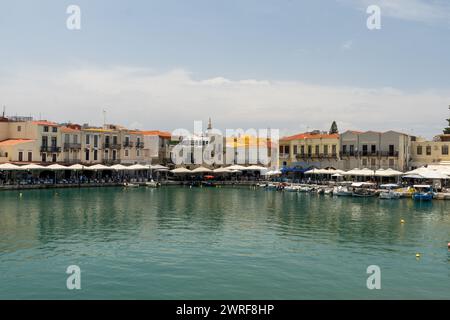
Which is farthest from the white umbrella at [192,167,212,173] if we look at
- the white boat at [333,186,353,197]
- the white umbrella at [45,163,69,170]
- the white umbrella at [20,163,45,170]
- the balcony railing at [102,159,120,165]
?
the white umbrella at [20,163,45,170]

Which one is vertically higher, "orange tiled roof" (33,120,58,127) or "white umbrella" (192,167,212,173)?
"orange tiled roof" (33,120,58,127)

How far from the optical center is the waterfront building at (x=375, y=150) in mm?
69562

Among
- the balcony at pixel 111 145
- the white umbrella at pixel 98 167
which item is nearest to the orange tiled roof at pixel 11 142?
the white umbrella at pixel 98 167

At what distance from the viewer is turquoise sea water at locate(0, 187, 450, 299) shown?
63.9 ft

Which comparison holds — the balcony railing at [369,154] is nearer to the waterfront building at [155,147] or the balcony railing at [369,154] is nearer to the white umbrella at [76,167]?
the waterfront building at [155,147]

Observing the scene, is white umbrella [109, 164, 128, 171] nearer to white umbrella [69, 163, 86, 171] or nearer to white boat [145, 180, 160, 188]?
white umbrella [69, 163, 86, 171]

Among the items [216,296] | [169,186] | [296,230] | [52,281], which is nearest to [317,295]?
[216,296]

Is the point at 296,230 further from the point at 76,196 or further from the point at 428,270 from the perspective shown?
the point at 76,196

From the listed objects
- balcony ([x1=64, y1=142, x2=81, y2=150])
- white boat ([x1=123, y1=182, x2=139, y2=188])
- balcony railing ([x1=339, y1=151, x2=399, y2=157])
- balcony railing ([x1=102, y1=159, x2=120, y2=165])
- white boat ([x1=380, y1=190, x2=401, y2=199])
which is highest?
balcony ([x1=64, y1=142, x2=81, y2=150])

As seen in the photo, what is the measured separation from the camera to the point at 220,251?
2625 cm

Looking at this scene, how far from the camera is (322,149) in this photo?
7800cm

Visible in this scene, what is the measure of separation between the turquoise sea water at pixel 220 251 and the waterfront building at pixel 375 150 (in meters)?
24.6

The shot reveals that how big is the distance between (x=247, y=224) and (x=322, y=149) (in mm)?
44972

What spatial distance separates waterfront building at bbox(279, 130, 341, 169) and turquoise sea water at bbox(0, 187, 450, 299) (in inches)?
1225
